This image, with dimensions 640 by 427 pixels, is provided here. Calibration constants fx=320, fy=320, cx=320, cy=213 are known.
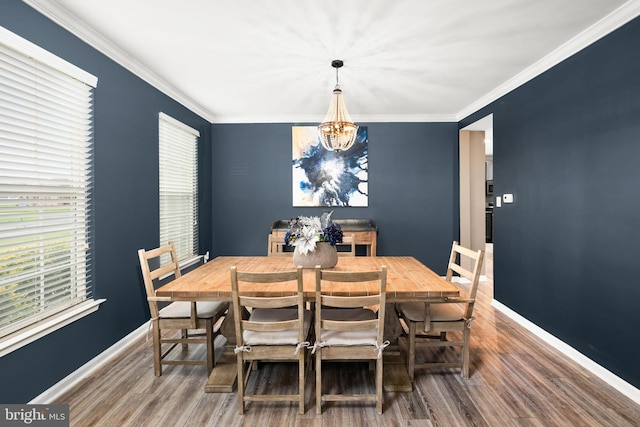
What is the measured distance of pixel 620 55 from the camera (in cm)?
221

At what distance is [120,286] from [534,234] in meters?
3.80

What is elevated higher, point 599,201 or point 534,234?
point 599,201

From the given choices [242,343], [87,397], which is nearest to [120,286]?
[87,397]

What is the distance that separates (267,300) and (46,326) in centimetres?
141

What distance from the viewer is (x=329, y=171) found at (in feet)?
15.6

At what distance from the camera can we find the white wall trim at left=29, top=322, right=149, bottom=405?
6.55ft

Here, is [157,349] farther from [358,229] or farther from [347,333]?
[358,229]

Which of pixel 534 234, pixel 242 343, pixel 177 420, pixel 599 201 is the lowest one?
pixel 177 420

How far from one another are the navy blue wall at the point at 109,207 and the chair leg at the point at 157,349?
1.69 feet

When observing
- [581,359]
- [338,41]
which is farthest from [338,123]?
[581,359]

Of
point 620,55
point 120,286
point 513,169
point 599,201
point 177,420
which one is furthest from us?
point 513,169

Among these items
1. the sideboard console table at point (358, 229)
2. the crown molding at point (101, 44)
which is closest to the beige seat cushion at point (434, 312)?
the sideboard console table at point (358, 229)

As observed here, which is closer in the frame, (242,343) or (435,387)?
(242,343)

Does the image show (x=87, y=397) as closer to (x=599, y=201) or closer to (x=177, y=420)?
(x=177, y=420)
